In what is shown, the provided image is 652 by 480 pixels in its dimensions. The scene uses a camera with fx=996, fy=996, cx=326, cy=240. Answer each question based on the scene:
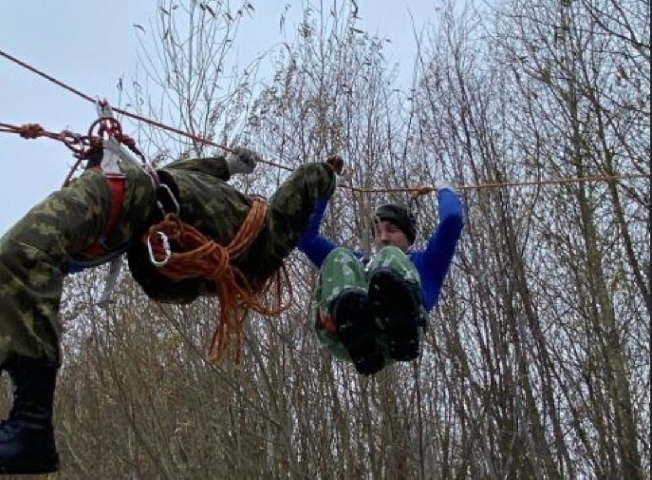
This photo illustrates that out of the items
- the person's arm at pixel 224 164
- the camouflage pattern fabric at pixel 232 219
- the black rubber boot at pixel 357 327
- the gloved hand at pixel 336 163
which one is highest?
the gloved hand at pixel 336 163

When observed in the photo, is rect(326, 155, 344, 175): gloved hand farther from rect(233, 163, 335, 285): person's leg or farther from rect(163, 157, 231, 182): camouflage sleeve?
rect(163, 157, 231, 182): camouflage sleeve

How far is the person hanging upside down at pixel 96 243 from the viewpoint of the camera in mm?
1883

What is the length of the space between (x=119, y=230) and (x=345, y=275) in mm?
746

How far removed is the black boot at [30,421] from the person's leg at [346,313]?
934mm

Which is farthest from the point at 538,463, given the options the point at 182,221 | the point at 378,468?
the point at 182,221

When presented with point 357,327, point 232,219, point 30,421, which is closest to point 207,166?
point 232,219

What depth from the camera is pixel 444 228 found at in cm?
276

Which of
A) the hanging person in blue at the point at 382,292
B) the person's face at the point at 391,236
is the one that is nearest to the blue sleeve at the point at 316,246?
the hanging person in blue at the point at 382,292

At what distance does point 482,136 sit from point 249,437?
8.16 feet

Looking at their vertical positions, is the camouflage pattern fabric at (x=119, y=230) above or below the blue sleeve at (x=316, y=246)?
below

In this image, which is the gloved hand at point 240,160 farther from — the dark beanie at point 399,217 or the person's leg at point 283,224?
the dark beanie at point 399,217

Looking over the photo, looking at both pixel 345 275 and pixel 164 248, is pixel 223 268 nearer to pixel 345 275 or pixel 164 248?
pixel 164 248

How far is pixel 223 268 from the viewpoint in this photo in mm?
2338

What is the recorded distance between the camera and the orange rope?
2258 millimetres
